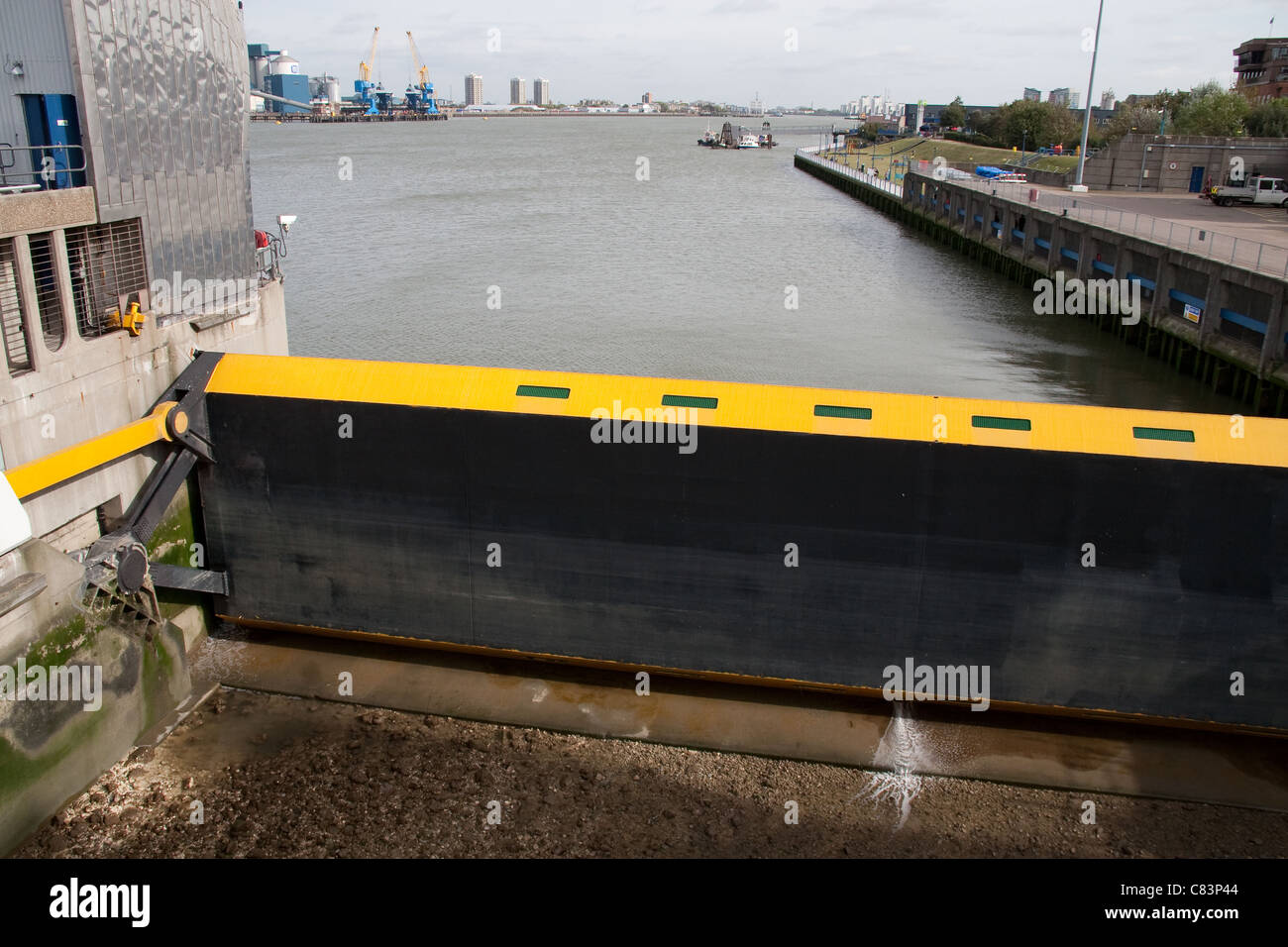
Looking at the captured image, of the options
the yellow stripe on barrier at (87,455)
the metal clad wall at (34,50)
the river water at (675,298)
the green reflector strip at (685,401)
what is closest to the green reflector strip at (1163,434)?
the green reflector strip at (685,401)

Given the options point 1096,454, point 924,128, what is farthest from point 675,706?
point 924,128

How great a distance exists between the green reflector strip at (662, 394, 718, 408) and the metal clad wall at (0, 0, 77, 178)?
6.93m

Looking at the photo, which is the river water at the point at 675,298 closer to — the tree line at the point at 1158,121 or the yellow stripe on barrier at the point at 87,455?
the yellow stripe on barrier at the point at 87,455

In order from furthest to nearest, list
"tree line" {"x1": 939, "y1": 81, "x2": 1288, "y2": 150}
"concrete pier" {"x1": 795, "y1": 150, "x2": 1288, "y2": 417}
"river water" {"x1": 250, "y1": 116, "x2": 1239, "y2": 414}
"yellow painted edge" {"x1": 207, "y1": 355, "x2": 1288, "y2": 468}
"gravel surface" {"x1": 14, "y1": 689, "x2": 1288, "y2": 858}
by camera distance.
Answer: "tree line" {"x1": 939, "y1": 81, "x2": 1288, "y2": 150}
"river water" {"x1": 250, "y1": 116, "x2": 1239, "y2": 414}
"concrete pier" {"x1": 795, "y1": 150, "x2": 1288, "y2": 417}
"yellow painted edge" {"x1": 207, "y1": 355, "x2": 1288, "y2": 468}
"gravel surface" {"x1": 14, "y1": 689, "x2": 1288, "y2": 858}

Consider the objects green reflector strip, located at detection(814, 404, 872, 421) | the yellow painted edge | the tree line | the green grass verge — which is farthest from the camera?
the green grass verge

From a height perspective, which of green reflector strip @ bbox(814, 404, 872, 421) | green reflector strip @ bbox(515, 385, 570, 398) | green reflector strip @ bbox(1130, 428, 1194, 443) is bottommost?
green reflector strip @ bbox(1130, 428, 1194, 443)

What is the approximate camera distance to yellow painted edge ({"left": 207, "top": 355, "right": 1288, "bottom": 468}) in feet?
30.3

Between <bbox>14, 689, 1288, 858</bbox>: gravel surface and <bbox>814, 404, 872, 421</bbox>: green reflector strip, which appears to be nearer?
<bbox>14, 689, 1288, 858</bbox>: gravel surface

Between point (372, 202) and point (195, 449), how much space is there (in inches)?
1884

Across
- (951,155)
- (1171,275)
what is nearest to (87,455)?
(1171,275)

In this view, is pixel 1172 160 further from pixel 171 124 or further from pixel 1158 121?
pixel 171 124

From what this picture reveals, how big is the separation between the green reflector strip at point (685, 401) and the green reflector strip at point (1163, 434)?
13.3 ft

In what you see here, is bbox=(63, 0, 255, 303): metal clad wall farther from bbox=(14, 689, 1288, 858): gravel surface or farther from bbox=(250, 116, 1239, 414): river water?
bbox=(250, 116, 1239, 414): river water

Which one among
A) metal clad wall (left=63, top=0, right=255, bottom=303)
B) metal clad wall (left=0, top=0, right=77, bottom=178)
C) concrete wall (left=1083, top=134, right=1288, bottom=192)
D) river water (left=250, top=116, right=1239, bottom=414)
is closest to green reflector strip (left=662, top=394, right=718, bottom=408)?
metal clad wall (left=63, top=0, right=255, bottom=303)
